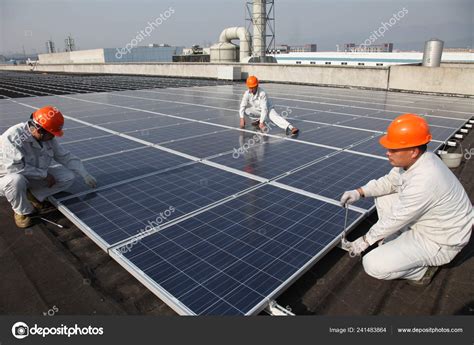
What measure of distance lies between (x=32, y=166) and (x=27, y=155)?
0.18 meters

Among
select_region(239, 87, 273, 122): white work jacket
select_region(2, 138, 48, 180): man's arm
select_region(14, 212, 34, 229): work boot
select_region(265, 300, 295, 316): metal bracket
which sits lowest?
select_region(265, 300, 295, 316): metal bracket

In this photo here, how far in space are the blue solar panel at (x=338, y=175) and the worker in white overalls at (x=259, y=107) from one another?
2.75m

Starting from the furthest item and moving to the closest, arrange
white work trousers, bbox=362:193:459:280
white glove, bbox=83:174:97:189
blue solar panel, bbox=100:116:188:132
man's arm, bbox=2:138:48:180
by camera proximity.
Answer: blue solar panel, bbox=100:116:188:132 → white glove, bbox=83:174:97:189 → man's arm, bbox=2:138:48:180 → white work trousers, bbox=362:193:459:280

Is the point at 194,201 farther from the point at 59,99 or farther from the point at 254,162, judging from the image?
the point at 59,99

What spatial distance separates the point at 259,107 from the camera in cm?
1037

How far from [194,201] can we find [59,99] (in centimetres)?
1424

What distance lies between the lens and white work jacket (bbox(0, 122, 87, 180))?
4.57 m

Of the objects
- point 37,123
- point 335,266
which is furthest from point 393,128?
point 37,123

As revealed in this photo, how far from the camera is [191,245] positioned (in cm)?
385

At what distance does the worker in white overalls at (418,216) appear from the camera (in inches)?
130

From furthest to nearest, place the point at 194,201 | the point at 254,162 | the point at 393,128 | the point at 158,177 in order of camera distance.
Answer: the point at 254,162 → the point at 158,177 → the point at 194,201 → the point at 393,128

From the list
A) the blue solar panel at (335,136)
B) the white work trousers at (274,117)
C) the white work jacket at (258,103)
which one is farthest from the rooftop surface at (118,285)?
the white work jacket at (258,103)

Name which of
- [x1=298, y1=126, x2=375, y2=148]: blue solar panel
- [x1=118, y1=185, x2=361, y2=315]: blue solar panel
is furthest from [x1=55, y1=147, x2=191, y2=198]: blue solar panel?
[x1=298, y1=126, x2=375, y2=148]: blue solar panel

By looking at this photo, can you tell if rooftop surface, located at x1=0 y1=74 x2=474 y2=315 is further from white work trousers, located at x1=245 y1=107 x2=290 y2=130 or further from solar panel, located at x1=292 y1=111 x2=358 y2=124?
solar panel, located at x1=292 y1=111 x2=358 y2=124
